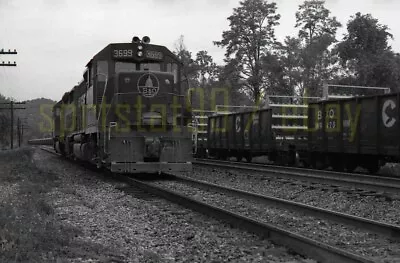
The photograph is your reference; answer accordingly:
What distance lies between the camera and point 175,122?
12.4 metres

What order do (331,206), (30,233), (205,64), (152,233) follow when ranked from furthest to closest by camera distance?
1. (205,64)
2. (331,206)
3. (152,233)
4. (30,233)

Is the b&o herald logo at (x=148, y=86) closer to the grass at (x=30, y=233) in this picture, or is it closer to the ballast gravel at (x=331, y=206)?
the ballast gravel at (x=331, y=206)

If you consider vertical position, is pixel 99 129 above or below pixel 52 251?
Answer: above

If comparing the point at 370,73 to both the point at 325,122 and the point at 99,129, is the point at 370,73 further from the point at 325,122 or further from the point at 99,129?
the point at 99,129

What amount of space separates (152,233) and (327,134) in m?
10.9

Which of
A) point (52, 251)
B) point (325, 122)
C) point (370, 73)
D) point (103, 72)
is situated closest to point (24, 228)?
point (52, 251)

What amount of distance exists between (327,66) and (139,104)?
3183 cm

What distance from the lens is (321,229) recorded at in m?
6.32

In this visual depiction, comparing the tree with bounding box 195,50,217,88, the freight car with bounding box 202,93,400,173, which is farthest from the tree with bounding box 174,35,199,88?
the freight car with bounding box 202,93,400,173

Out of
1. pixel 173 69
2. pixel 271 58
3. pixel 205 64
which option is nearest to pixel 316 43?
pixel 271 58

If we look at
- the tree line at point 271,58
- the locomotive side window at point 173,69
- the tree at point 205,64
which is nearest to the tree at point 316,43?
the tree line at point 271,58

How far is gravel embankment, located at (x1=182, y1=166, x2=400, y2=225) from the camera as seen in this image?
7648 millimetres

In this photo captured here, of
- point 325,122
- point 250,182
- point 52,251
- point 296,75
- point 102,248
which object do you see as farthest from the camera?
point 296,75

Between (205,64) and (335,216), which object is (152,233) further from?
(205,64)
